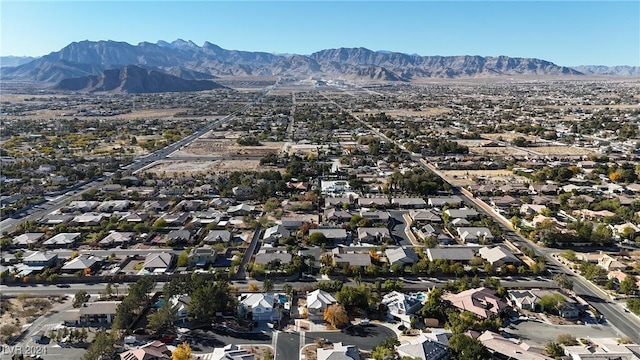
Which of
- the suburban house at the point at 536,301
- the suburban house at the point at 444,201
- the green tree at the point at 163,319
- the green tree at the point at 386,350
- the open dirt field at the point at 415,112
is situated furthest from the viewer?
the open dirt field at the point at 415,112

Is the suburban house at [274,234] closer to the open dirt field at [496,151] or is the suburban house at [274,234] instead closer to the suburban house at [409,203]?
the suburban house at [409,203]

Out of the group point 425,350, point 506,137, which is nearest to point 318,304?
point 425,350

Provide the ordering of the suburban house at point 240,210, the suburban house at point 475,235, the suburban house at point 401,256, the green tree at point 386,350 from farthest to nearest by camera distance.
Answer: the suburban house at point 240,210 < the suburban house at point 475,235 < the suburban house at point 401,256 < the green tree at point 386,350

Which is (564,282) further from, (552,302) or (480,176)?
(480,176)

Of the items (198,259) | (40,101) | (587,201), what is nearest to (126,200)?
(198,259)

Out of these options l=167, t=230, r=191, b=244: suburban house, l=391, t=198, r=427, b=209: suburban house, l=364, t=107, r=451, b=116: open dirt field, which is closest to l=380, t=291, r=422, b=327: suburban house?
l=167, t=230, r=191, b=244: suburban house

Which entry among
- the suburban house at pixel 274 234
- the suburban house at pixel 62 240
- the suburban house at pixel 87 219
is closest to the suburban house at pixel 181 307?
the suburban house at pixel 274 234

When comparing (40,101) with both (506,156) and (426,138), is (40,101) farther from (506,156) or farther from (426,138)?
(506,156)

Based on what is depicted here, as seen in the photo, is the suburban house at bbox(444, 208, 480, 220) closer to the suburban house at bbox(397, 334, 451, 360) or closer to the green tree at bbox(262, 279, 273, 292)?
the green tree at bbox(262, 279, 273, 292)
